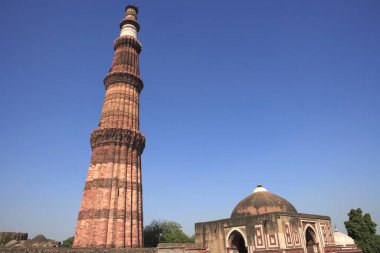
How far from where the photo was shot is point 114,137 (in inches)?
876

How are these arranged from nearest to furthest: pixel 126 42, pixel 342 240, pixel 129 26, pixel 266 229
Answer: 1. pixel 266 229
2. pixel 342 240
3. pixel 126 42
4. pixel 129 26

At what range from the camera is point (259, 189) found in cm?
2447

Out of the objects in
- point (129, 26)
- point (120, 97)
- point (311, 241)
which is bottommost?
point (311, 241)

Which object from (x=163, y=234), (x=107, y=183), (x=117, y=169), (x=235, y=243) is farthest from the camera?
(x=163, y=234)

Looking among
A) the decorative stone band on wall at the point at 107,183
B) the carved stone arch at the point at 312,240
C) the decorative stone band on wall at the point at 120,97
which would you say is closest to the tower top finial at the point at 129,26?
the decorative stone band on wall at the point at 120,97

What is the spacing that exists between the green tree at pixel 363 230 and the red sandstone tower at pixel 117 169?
2864 centimetres

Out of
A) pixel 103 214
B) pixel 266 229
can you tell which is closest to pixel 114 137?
pixel 103 214

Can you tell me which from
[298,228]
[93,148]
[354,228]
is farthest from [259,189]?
[354,228]

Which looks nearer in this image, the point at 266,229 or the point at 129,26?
the point at 266,229

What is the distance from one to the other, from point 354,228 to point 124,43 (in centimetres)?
3610

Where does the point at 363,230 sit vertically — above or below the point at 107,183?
below

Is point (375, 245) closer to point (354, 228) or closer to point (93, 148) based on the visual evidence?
point (354, 228)

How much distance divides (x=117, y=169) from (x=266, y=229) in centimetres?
1218

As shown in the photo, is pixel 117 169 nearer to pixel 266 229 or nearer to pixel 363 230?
pixel 266 229
